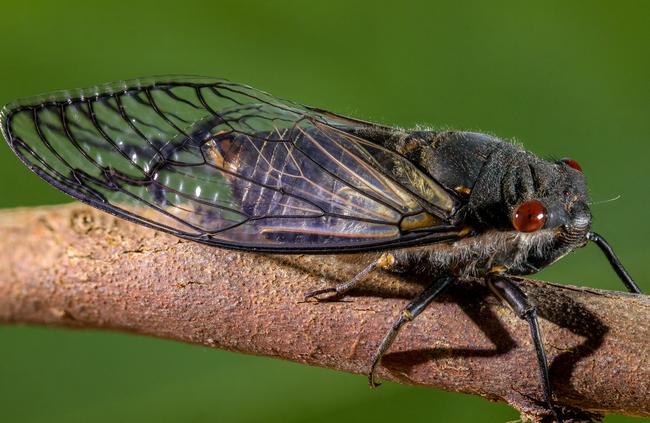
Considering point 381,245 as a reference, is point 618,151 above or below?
above

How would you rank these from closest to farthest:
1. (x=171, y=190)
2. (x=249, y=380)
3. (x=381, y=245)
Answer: (x=381, y=245), (x=171, y=190), (x=249, y=380)

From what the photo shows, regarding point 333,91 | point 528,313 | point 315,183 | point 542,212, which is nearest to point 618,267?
point 542,212

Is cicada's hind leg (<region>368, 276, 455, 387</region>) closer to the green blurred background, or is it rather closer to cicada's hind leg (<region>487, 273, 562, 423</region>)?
cicada's hind leg (<region>487, 273, 562, 423</region>)

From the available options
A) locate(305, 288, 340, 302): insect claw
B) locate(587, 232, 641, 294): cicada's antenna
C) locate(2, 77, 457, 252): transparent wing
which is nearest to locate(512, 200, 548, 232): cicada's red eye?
locate(2, 77, 457, 252): transparent wing

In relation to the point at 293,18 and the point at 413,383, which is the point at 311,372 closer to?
the point at 413,383

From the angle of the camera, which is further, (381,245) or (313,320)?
(381,245)

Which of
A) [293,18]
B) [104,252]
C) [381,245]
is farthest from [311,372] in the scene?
[293,18]

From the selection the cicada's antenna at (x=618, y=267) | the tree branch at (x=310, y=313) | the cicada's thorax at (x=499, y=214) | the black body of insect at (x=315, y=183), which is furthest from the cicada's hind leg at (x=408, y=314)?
the cicada's antenna at (x=618, y=267)
